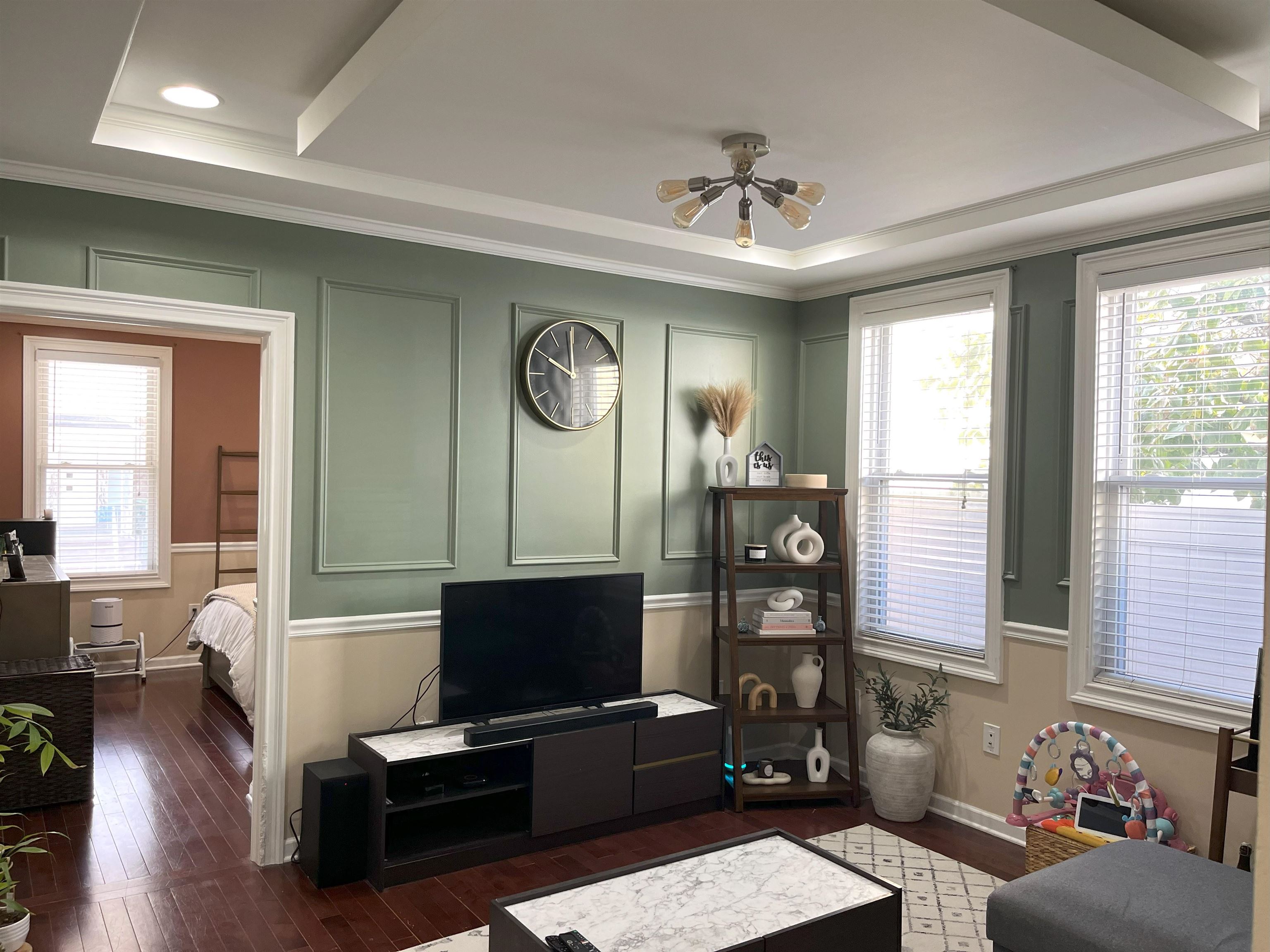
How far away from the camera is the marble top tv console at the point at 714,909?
234cm

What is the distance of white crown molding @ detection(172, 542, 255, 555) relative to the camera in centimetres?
704

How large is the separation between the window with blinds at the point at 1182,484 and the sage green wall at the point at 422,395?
1.94m

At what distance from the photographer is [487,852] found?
3.62 m

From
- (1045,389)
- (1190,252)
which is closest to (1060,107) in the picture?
(1190,252)

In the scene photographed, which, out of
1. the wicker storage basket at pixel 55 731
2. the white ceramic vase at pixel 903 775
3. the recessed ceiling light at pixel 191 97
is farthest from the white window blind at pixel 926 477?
the wicker storage basket at pixel 55 731

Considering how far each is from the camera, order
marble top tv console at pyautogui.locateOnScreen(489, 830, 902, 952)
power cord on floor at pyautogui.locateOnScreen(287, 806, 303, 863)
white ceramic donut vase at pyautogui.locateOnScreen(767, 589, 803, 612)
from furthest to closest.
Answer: white ceramic donut vase at pyautogui.locateOnScreen(767, 589, 803, 612) → power cord on floor at pyautogui.locateOnScreen(287, 806, 303, 863) → marble top tv console at pyautogui.locateOnScreen(489, 830, 902, 952)

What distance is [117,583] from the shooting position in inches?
266

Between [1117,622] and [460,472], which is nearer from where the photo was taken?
[1117,622]

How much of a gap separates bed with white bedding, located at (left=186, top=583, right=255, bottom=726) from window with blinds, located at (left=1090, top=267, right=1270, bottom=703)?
414cm

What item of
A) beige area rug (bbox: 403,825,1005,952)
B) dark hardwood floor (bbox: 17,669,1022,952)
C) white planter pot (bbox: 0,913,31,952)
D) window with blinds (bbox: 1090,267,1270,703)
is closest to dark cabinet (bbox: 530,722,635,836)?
dark hardwood floor (bbox: 17,669,1022,952)

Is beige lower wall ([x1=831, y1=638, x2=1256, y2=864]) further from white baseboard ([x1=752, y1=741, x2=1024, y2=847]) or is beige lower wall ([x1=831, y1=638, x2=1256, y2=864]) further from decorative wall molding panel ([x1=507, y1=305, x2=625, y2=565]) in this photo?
decorative wall molding panel ([x1=507, y1=305, x2=625, y2=565])

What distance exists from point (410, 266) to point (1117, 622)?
3.26 meters

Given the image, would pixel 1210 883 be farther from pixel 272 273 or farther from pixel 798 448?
pixel 272 273

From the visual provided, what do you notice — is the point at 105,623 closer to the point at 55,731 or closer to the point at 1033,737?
the point at 55,731
